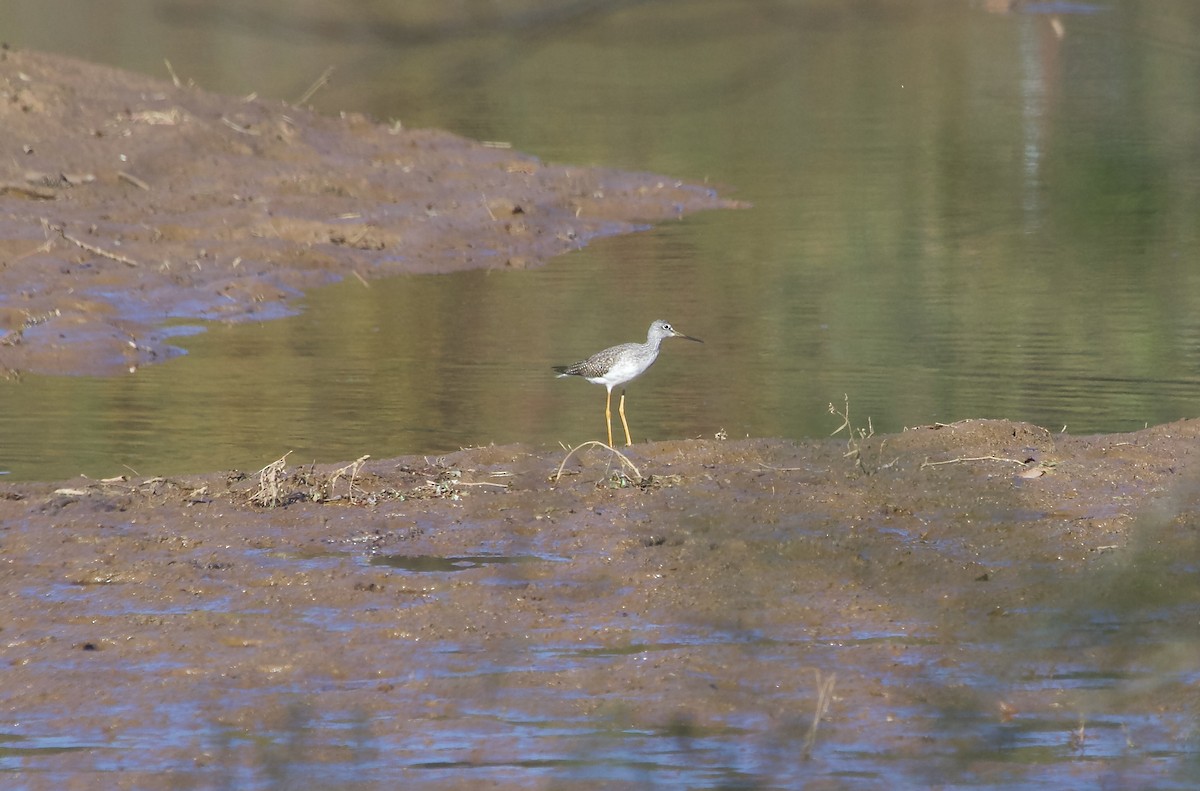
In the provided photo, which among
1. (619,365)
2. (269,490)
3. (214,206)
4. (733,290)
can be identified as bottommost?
(269,490)

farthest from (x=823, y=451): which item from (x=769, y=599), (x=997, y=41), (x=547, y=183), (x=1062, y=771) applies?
(x=997, y=41)

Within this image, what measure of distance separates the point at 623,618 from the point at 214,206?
12.0 metres

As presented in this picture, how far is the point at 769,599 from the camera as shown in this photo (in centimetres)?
674

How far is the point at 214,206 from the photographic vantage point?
58.3 feet

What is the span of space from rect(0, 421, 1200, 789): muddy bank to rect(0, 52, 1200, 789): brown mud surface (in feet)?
0.05

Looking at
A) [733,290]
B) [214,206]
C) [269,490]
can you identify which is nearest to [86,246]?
[214,206]

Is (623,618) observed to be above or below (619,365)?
below

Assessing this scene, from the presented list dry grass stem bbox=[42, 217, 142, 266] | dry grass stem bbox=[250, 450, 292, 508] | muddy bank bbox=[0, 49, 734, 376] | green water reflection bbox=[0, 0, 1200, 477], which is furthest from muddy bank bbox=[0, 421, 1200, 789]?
dry grass stem bbox=[42, 217, 142, 266]

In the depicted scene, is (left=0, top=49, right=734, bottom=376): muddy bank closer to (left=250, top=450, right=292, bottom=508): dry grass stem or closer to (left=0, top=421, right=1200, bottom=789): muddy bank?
(left=250, top=450, right=292, bottom=508): dry grass stem

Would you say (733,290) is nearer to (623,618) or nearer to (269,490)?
(269,490)

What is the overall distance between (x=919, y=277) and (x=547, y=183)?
547 centimetres

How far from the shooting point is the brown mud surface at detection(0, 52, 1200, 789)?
207 inches

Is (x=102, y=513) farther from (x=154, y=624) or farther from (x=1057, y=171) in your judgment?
(x=1057, y=171)

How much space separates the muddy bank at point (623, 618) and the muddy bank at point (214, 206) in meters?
4.79
